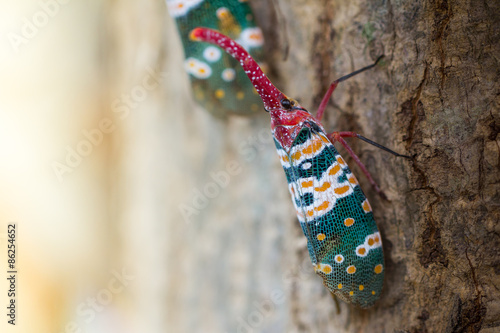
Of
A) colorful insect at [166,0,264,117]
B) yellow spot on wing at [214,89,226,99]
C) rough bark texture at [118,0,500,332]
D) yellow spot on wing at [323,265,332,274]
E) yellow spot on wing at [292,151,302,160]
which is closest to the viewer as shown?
rough bark texture at [118,0,500,332]

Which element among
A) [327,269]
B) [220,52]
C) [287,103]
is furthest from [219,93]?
[327,269]

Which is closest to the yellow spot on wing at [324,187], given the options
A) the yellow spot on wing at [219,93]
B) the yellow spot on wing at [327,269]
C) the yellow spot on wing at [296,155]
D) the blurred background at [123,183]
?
the yellow spot on wing at [296,155]

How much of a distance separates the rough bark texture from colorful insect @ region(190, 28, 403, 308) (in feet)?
0.42

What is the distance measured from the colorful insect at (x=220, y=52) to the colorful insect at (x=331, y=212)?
0.48 meters

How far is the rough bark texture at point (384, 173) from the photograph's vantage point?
4.06 feet

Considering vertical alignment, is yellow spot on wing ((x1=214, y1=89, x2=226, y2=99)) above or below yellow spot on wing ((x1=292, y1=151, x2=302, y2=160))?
above

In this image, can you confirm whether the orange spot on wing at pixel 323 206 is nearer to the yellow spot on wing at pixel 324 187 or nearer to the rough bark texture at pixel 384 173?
the yellow spot on wing at pixel 324 187

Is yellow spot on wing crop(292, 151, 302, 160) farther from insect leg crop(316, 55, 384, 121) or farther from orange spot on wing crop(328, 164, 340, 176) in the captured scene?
insect leg crop(316, 55, 384, 121)

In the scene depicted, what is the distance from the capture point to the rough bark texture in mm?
1238

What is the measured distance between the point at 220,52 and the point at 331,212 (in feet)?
3.41

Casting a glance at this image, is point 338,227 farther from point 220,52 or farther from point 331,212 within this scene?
point 220,52

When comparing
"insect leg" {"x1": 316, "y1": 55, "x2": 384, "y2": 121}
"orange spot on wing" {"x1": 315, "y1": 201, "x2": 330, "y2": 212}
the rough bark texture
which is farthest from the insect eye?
"orange spot on wing" {"x1": 315, "y1": 201, "x2": 330, "y2": 212}

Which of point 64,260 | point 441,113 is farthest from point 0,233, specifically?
point 441,113

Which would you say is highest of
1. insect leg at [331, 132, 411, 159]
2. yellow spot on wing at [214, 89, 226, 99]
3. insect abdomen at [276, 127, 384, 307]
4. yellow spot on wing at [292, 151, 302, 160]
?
yellow spot on wing at [214, 89, 226, 99]
